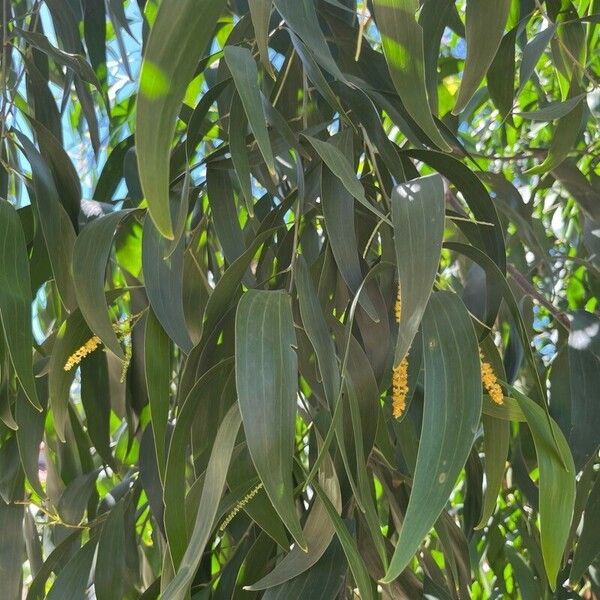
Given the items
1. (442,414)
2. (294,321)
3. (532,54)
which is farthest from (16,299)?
(532,54)

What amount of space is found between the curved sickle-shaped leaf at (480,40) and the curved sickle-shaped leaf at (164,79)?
0.18m

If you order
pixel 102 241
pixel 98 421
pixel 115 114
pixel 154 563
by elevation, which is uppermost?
pixel 115 114

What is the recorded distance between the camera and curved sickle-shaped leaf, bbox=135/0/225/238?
345mm

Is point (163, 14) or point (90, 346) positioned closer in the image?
point (163, 14)

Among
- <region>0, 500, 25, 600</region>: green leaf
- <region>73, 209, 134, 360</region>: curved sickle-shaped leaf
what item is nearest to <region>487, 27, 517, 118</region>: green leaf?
<region>73, 209, 134, 360</region>: curved sickle-shaped leaf

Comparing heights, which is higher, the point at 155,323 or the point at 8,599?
the point at 155,323

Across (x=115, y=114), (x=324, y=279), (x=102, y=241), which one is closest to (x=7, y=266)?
(x=102, y=241)

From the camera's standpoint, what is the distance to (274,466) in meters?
0.40

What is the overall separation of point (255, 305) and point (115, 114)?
73 cm

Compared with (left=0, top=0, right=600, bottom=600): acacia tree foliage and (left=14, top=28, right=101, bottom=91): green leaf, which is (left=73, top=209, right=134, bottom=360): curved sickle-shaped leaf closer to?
(left=0, top=0, right=600, bottom=600): acacia tree foliage

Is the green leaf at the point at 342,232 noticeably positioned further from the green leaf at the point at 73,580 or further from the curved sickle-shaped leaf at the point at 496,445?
the green leaf at the point at 73,580

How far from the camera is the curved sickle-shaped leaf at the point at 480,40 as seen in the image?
496 millimetres

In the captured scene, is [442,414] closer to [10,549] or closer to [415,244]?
[415,244]

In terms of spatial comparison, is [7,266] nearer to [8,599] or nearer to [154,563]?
[8,599]
